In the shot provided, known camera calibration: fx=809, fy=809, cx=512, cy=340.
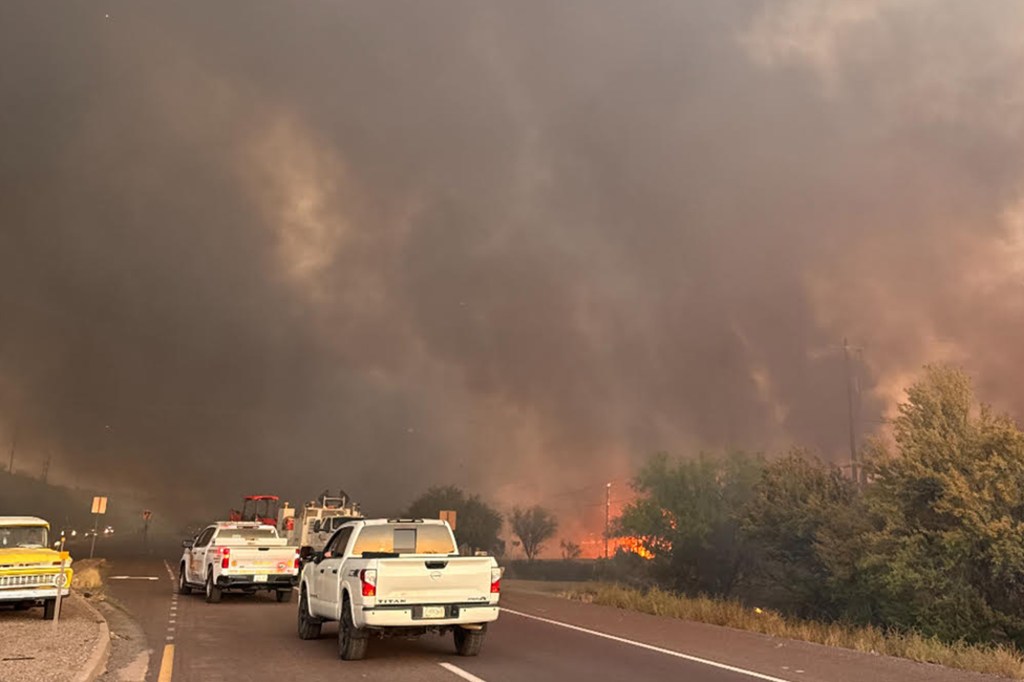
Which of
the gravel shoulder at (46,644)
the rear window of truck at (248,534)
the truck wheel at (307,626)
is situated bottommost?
the gravel shoulder at (46,644)

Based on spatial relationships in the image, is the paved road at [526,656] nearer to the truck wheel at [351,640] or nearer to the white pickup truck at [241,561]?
the truck wheel at [351,640]

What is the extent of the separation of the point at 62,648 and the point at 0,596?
454cm

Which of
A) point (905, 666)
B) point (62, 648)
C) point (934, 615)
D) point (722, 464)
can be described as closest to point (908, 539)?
point (934, 615)

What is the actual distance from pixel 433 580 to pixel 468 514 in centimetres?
8398

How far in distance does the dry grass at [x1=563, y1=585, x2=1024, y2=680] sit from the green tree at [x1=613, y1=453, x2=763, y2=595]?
16508 mm

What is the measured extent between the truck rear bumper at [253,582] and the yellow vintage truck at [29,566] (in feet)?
14.2

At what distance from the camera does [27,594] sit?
15.8m

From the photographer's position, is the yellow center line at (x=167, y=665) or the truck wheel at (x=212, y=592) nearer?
the yellow center line at (x=167, y=665)

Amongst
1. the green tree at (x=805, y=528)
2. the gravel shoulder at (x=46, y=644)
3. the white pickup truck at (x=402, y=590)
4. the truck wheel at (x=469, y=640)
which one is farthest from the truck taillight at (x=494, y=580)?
the green tree at (x=805, y=528)

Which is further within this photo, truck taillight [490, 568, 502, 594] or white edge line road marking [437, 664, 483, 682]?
truck taillight [490, 568, 502, 594]

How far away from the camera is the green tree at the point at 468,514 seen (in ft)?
297

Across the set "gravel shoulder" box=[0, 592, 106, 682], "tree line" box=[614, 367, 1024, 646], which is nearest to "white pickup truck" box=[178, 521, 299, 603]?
"gravel shoulder" box=[0, 592, 106, 682]

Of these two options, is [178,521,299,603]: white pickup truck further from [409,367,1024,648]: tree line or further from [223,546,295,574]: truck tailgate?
[409,367,1024,648]: tree line

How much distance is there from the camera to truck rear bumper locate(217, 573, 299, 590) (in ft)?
68.8
